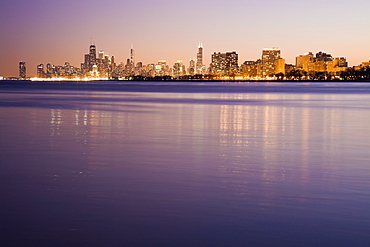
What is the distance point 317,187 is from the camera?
34.4 ft

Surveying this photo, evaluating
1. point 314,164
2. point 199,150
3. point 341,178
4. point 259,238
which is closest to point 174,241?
point 259,238

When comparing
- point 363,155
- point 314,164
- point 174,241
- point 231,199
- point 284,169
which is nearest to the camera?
point 174,241

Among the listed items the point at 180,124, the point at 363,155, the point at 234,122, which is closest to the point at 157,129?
the point at 180,124

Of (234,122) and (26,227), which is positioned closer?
(26,227)

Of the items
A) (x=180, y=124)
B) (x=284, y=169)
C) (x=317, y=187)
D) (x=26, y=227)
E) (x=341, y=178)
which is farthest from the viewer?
(x=180, y=124)

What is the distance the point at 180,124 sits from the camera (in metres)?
24.9

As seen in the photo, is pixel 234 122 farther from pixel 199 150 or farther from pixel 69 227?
pixel 69 227

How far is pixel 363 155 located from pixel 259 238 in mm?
8794

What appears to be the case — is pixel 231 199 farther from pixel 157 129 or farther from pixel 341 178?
pixel 157 129

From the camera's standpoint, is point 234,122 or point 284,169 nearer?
point 284,169

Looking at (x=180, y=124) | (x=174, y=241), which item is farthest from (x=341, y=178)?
(x=180, y=124)

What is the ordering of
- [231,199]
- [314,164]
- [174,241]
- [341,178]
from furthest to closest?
[314,164] < [341,178] < [231,199] < [174,241]

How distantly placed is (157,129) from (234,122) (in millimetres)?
5478

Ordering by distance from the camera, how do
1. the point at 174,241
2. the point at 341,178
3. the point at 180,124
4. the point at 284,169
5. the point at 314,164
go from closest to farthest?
the point at 174,241, the point at 341,178, the point at 284,169, the point at 314,164, the point at 180,124
